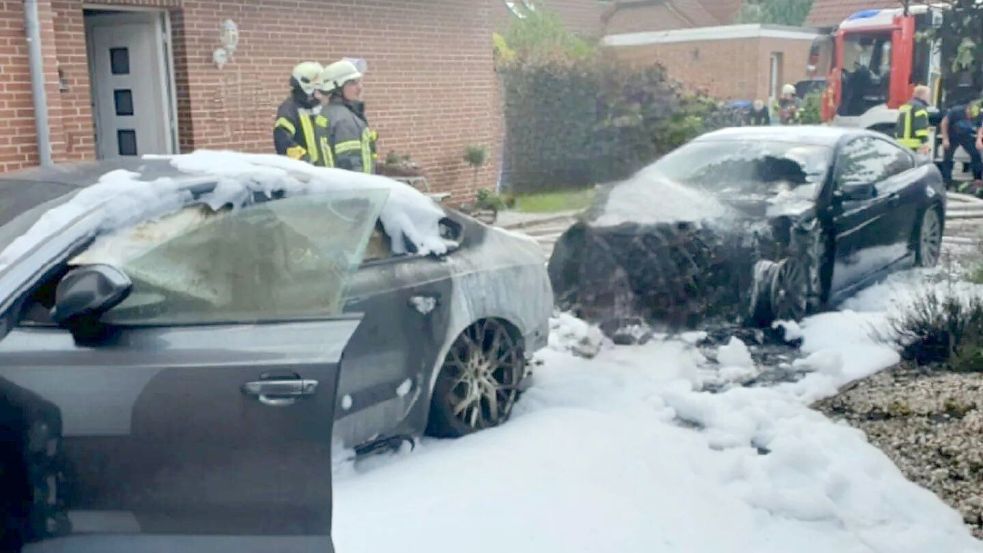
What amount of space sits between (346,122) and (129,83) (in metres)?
3.71

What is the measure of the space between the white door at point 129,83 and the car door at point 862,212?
6.19 metres

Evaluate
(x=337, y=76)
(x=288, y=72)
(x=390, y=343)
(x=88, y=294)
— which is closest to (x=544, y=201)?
(x=288, y=72)

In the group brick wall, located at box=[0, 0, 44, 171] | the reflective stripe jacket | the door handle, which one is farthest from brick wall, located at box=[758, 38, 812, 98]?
the door handle

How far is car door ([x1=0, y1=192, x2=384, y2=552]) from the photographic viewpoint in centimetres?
285

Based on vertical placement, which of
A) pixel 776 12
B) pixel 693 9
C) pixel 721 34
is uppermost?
pixel 693 9

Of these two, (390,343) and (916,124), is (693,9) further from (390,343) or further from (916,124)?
(390,343)

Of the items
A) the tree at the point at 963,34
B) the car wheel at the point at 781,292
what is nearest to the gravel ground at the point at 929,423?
the car wheel at the point at 781,292

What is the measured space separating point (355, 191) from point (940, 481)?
9.37ft

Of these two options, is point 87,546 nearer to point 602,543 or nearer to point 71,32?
point 602,543

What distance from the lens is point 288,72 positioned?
1098 cm

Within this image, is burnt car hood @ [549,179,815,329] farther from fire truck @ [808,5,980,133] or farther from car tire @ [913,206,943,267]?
fire truck @ [808,5,980,133]

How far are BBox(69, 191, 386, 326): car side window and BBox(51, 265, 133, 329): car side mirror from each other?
0.10 m

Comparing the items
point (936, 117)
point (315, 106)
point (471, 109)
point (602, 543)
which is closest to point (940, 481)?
Result: point (602, 543)

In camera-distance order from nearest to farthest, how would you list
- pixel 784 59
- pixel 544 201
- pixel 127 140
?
1. pixel 127 140
2. pixel 544 201
3. pixel 784 59
